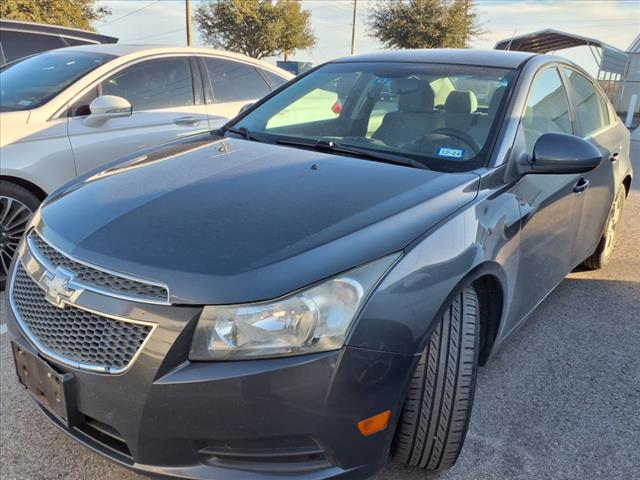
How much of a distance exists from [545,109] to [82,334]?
2420 mm

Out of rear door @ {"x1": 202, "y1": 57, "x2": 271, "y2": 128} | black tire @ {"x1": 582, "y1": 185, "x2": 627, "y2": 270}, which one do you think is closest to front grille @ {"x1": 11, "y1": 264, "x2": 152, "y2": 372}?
rear door @ {"x1": 202, "y1": 57, "x2": 271, "y2": 128}

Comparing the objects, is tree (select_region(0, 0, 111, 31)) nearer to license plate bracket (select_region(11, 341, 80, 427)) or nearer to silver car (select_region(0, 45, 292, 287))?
silver car (select_region(0, 45, 292, 287))

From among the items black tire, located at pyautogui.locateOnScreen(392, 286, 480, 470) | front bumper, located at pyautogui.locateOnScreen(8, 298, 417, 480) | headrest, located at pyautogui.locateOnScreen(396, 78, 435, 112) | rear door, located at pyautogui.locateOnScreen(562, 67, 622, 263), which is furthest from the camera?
rear door, located at pyautogui.locateOnScreen(562, 67, 622, 263)

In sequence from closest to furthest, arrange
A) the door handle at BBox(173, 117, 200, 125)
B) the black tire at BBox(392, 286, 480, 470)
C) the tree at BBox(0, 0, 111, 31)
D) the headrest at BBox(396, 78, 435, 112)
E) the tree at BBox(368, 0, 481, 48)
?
the black tire at BBox(392, 286, 480, 470) → the headrest at BBox(396, 78, 435, 112) → the door handle at BBox(173, 117, 200, 125) → the tree at BBox(0, 0, 111, 31) → the tree at BBox(368, 0, 481, 48)

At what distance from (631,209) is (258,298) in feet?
19.7

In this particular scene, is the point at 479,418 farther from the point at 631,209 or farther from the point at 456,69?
the point at 631,209

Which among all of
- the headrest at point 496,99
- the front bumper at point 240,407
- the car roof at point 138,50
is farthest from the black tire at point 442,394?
the car roof at point 138,50

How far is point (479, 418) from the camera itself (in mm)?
2422

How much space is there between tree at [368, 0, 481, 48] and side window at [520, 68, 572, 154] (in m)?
31.8

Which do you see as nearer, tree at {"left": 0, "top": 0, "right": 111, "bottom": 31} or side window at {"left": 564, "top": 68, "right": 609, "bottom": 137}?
side window at {"left": 564, "top": 68, "right": 609, "bottom": 137}

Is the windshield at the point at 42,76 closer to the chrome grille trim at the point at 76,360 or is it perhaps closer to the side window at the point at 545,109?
the chrome grille trim at the point at 76,360

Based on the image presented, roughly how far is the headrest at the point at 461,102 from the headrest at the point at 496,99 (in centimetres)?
8

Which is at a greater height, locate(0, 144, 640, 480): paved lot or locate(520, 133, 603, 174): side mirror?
locate(520, 133, 603, 174): side mirror

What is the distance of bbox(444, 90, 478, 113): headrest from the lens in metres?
2.65
